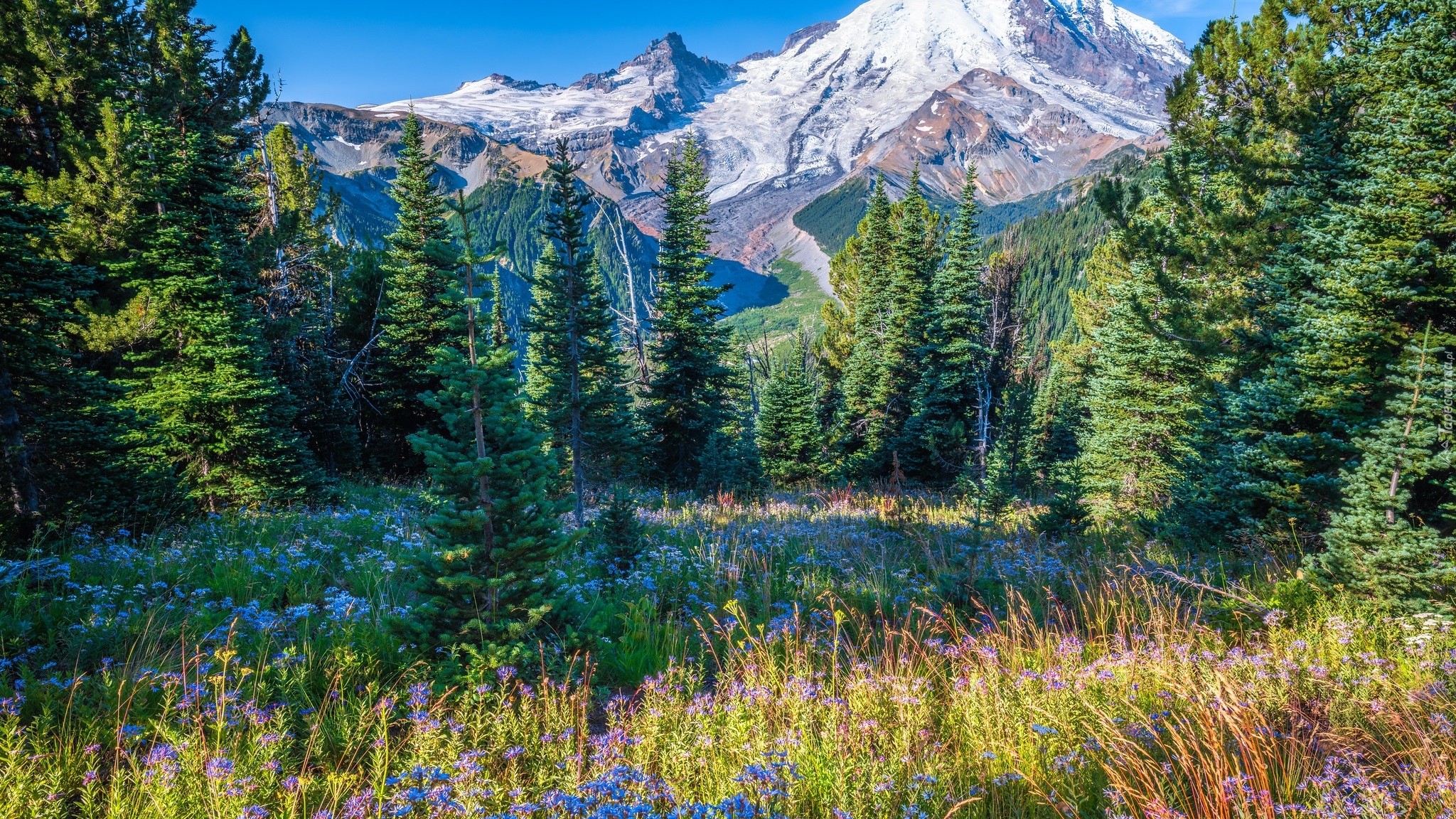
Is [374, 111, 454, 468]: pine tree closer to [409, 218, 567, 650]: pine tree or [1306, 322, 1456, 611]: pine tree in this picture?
[409, 218, 567, 650]: pine tree

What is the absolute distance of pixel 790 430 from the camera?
83.3ft

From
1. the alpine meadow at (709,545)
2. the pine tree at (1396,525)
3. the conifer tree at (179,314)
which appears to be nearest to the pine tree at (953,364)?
the alpine meadow at (709,545)

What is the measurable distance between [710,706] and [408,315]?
1830 cm

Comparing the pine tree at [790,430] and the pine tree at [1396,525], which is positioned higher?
the pine tree at [1396,525]

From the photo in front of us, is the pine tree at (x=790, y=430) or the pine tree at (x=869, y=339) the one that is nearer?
the pine tree at (x=869, y=339)

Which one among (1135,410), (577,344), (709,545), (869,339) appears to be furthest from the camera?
(869,339)

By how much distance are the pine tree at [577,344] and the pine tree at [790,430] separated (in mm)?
6755

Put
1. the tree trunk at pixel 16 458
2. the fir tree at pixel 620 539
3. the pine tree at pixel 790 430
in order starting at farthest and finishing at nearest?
1. the pine tree at pixel 790 430
2. the fir tree at pixel 620 539
3. the tree trunk at pixel 16 458

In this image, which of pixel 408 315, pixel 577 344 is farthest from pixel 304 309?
pixel 577 344

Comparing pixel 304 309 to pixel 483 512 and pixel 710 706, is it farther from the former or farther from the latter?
pixel 710 706

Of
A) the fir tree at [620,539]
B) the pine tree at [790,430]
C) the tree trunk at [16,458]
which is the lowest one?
the pine tree at [790,430]

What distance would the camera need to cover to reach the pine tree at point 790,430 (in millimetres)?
24906

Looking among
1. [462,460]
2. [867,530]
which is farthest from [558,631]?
[867,530]

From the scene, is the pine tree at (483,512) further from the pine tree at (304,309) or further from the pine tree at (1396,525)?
the pine tree at (304,309)
